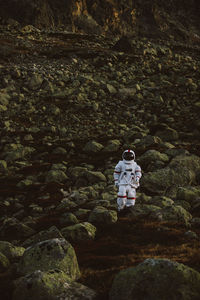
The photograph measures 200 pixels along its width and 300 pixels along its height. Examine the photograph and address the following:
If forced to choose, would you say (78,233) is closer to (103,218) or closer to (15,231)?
(103,218)

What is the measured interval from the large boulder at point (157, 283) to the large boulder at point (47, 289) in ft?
1.81

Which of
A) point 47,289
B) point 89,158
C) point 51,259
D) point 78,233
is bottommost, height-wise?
point 89,158

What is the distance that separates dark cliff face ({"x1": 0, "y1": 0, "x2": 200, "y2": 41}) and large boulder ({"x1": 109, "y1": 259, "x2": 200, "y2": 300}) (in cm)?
4442

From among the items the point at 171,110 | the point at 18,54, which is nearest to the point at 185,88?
the point at 171,110

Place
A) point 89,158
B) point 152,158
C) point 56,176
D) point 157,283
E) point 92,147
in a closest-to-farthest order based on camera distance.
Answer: point 157,283
point 56,176
point 152,158
point 89,158
point 92,147

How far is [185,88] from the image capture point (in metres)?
29.5

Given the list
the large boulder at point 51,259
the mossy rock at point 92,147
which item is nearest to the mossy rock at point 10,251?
the large boulder at point 51,259

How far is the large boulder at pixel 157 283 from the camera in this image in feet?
15.6

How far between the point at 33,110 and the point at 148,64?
16051 mm

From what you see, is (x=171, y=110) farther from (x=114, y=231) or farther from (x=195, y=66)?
(x=114, y=231)

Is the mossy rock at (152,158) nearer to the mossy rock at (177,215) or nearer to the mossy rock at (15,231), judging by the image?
the mossy rock at (177,215)

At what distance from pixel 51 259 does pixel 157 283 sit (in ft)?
8.25

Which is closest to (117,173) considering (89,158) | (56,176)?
(56,176)

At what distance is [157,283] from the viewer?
4.86 m
